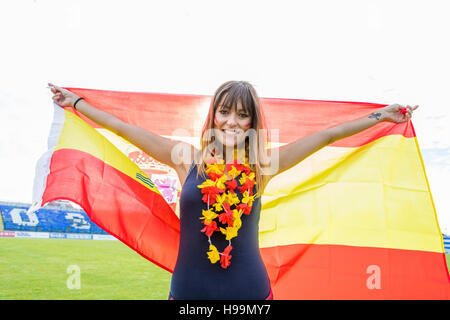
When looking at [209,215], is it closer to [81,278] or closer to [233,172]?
[233,172]

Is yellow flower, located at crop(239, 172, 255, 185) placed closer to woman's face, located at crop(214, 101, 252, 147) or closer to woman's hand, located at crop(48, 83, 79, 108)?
woman's face, located at crop(214, 101, 252, 147)

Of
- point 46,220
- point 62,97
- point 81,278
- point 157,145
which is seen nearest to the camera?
point 157,145

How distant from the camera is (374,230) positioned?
3098 mm

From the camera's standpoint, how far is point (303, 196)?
323cm

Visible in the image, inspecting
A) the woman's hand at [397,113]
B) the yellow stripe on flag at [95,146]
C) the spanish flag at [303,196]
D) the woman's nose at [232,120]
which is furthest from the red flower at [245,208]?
the woman's hand at [397,113]

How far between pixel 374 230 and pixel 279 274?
914mm

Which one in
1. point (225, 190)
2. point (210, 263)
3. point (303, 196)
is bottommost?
point (210, 263)

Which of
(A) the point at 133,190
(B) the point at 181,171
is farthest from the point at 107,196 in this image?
(B) the point at 181,171

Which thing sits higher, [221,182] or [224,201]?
[221,182]

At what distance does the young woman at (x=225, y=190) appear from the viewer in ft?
6.75

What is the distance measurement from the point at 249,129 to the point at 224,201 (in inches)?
19.4

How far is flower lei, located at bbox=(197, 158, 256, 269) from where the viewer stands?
2090 millimetres

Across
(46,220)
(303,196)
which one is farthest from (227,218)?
(46,220)

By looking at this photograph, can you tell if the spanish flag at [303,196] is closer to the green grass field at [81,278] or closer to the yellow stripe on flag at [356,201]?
the yellow stripe on flag at [356,201]
